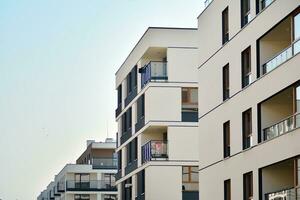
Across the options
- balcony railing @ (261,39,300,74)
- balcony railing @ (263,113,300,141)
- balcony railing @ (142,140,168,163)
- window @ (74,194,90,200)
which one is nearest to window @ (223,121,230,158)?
balcony railing @ (263,113,300,141)

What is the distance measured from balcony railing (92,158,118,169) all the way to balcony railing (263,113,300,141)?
78575 mm

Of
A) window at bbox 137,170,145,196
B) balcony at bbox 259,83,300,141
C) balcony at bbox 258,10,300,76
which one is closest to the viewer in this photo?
balcony at bbox 258,10,300,76

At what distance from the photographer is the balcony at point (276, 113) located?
3231cm

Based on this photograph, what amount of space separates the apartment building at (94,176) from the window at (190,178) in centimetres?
5589

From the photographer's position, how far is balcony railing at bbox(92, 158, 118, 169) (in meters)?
112

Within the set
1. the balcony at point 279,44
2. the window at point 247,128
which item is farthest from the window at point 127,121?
the balcony at point 279,44

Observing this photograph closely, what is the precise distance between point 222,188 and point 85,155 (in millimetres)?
84474

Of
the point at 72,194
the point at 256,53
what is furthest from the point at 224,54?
the point at 72,194

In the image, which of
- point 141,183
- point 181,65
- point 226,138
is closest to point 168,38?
point 181,65

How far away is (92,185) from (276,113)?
79847mm

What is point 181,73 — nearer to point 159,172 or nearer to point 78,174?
point 159,172

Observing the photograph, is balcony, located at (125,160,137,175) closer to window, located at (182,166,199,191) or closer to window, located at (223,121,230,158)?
window, located at (182,166,199,191)

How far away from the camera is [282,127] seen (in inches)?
1268

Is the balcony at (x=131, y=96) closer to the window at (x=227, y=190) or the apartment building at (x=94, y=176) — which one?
the window at (x=227, y=190)
